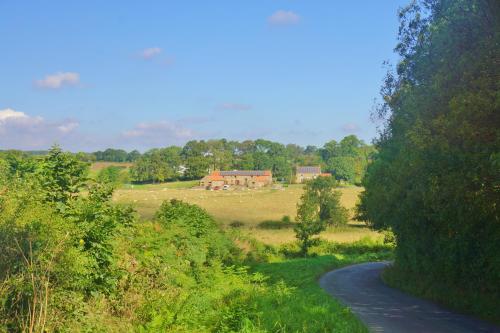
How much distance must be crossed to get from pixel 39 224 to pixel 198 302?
636 cm

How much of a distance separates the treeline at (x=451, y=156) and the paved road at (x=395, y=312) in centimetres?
112

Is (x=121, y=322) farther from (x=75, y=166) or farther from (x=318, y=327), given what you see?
(x=318, y=327)

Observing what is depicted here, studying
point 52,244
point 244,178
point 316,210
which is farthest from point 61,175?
point 244,178

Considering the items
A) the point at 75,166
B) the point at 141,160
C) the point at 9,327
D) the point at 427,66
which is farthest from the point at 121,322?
the point at 141,160

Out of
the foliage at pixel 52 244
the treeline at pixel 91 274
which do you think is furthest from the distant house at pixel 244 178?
the foliage at pixel 52 244

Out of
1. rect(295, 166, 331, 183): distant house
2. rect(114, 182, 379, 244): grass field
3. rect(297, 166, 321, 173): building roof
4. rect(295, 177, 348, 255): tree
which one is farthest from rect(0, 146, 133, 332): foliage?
rect(297, 166, 321, 173): building roof

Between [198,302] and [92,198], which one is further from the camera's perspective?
[198,302]

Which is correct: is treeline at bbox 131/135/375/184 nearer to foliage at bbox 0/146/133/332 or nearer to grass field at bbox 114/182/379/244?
grass field at bbox 114/182/379/244

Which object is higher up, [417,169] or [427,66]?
[427,66]

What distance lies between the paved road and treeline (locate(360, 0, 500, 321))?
112 centimetres

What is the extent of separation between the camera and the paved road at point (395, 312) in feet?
55.8

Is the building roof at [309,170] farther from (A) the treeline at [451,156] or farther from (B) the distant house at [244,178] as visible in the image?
(A) the treeline at [451,156]

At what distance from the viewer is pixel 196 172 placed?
16462cm

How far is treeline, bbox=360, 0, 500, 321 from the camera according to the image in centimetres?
1390
